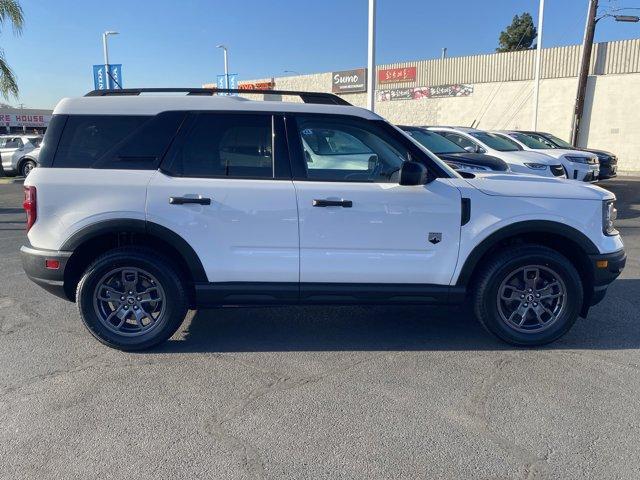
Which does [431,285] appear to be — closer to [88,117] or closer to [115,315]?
[115,315]

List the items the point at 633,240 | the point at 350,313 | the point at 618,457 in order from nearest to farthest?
the point at 618,457 < the point at 350,313 < the point at 633,240

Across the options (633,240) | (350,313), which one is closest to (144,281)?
(350,313)

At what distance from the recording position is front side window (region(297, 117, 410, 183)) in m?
4.12

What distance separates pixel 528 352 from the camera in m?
4.23

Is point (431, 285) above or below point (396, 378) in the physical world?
above

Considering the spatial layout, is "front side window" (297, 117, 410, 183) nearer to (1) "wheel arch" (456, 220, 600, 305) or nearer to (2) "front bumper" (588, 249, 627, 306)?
(1) "wheel arch" (456, 220, 600, 305)

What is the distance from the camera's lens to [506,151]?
1233 centimetres

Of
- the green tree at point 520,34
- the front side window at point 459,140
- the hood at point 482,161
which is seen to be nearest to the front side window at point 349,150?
the hood at point 482,161

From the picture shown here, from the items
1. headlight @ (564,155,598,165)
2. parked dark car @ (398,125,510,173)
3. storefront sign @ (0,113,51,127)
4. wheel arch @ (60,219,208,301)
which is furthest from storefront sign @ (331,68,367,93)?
storefront sign @ (0,113,51,127)

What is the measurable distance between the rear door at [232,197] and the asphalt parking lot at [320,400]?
751 mm

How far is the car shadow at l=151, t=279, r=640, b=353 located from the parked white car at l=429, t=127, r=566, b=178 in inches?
261

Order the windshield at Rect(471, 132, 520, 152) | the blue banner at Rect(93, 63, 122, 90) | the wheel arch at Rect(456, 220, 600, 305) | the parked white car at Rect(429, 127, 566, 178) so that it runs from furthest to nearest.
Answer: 1. the blue banner at Rect(93, 63, 122, 90)
2. the windshield at Rect(471, 132, 520, 152)
3. the parked white car at Rect(429, 127, 566, 178)
4. the wheel arch at Rect(456, 220, 600, 305)

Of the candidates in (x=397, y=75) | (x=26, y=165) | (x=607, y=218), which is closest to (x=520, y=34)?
(x=397, y=75)

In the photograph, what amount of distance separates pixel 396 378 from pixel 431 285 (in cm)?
82
